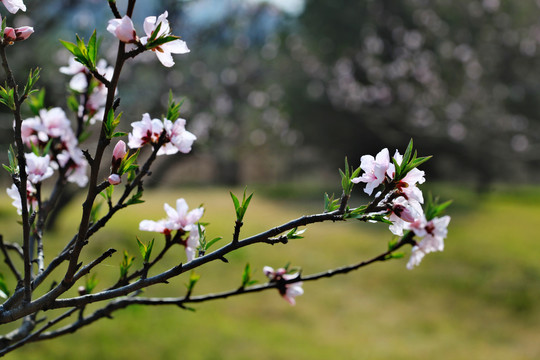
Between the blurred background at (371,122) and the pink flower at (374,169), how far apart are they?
333 centimetres

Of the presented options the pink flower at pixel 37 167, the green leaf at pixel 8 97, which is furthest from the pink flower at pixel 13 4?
the pink flower at pixel 37 167

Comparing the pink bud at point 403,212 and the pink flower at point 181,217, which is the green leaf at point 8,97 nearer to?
the pink flower at point 181,217

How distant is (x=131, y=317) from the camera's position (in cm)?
475

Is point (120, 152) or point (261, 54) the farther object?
point (261, 54)

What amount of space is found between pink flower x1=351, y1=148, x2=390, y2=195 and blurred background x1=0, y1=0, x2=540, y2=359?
131 inches

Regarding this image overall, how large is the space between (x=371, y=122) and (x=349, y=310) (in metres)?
7.06

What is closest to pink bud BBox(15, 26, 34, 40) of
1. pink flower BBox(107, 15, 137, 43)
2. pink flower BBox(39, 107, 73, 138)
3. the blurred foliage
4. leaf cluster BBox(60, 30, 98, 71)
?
leaf cluster BBox(60, 30, 98, 71)

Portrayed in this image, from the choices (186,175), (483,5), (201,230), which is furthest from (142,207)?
(186,175)

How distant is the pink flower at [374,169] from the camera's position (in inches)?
36.9

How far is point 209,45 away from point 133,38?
30.0 ft

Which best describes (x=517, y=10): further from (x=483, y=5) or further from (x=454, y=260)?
(x=454, y=260)

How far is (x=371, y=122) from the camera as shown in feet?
38.3

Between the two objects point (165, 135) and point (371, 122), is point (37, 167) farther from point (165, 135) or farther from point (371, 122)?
point (371, 122)

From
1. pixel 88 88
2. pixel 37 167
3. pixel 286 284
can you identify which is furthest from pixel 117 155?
pixel 88 88
